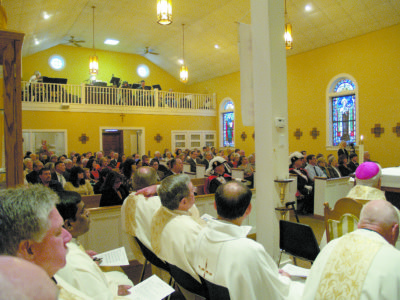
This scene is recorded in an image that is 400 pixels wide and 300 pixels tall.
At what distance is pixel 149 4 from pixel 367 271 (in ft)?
41.1

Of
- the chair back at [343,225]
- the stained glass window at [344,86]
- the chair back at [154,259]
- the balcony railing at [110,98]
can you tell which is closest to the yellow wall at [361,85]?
the stained glass window at [344,86]

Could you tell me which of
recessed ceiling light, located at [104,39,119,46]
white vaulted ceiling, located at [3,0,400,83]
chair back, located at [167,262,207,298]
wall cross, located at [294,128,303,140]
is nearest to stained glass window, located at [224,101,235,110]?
white vaulted ceiling, located at [3,0,400,83]

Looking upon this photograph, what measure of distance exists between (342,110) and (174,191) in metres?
11.5

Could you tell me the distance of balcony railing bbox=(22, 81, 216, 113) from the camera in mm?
13375

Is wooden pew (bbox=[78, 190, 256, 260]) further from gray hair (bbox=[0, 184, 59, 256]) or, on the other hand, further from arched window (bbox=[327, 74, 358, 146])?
arched window (bbox=[327, 74, 358, 146])

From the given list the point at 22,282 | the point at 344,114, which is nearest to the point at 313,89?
the point at 344,114

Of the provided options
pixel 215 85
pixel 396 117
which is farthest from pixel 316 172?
pixel 215 85

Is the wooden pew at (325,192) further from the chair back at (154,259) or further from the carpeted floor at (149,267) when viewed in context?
the chair back at (154,259)

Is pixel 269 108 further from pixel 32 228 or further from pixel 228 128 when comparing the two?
pixel 228 128

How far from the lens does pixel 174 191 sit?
8.51 ft

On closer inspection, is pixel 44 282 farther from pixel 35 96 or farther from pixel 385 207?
pixel 35 96

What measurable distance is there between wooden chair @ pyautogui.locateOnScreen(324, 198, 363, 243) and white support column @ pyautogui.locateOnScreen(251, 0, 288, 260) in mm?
1104

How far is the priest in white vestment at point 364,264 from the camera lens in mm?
1529

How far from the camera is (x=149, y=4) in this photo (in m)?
12.1
